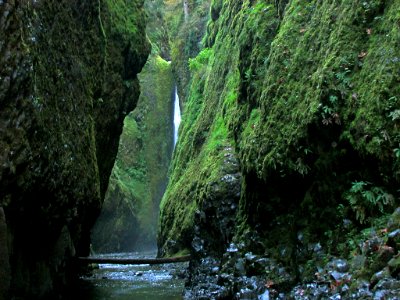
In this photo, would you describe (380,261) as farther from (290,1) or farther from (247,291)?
(290,1)

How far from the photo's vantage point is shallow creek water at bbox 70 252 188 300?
10353 millimetres

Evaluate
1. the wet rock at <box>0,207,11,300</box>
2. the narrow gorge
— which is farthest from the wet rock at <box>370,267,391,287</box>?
the wet rock at <box>0,207,11,300</box>

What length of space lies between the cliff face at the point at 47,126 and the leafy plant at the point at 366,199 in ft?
15.5

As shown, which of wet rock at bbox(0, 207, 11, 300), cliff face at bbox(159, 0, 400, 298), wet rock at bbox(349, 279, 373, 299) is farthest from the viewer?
cliff face at bbox(159, 0, 400, 298)

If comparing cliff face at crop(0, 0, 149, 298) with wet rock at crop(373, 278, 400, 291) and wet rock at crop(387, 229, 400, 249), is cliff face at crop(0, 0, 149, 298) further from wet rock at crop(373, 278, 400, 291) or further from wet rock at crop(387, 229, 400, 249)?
wet rock at crop(387, 229, 400, 249)

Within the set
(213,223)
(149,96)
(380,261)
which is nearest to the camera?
(380,261)

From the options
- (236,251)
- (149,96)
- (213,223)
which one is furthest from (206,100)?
(149,96)

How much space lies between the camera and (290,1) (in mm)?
10359

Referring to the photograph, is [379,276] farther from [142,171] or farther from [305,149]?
[142,171]

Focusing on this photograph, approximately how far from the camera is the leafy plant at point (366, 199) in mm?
5918

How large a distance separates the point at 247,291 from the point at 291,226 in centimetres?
136

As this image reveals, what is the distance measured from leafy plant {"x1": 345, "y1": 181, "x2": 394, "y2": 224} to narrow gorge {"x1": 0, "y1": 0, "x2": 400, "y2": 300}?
0.02m

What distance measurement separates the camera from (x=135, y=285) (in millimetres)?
12344

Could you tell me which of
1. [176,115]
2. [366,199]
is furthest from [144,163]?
[366,199]
